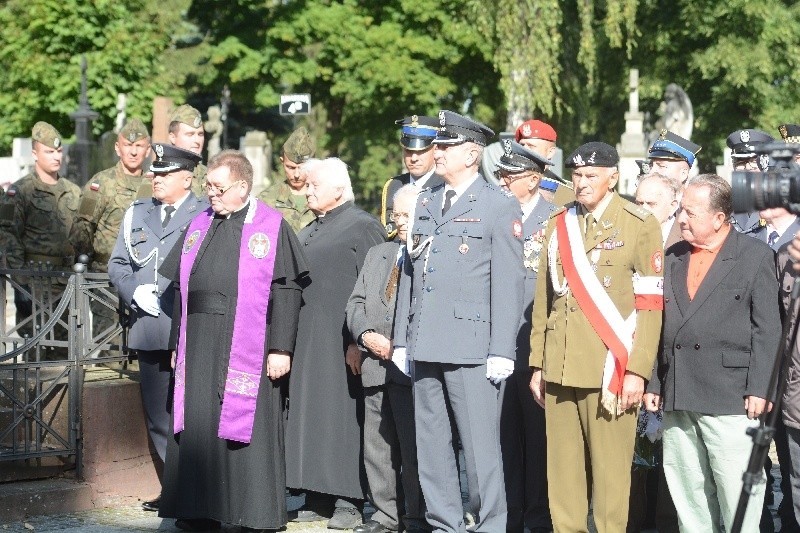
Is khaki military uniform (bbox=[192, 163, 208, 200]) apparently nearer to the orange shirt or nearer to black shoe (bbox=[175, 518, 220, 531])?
black shoe (bbox=[175, 518, 220, 531])

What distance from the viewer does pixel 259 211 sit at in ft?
27.5

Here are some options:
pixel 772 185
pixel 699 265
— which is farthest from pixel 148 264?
pixel 772 185

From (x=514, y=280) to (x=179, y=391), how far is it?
2.06 meters

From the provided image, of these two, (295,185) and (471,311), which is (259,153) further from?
(471,311)

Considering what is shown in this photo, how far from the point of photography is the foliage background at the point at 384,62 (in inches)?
1303

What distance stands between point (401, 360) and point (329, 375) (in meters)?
0.98

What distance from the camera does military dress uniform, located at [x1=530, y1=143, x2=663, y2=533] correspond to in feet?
23.4

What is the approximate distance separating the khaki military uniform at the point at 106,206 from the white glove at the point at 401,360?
3.20 metres

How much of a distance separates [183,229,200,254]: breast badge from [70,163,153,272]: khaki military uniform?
6.75 ft

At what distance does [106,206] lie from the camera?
1044 cm

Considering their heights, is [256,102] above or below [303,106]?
above

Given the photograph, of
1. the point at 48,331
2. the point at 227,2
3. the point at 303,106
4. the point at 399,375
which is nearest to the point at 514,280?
the point at 399,375

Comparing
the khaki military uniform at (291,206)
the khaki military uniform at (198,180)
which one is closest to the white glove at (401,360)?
the khaki military uniform at (291,206)

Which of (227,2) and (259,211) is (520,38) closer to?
(227,2)
